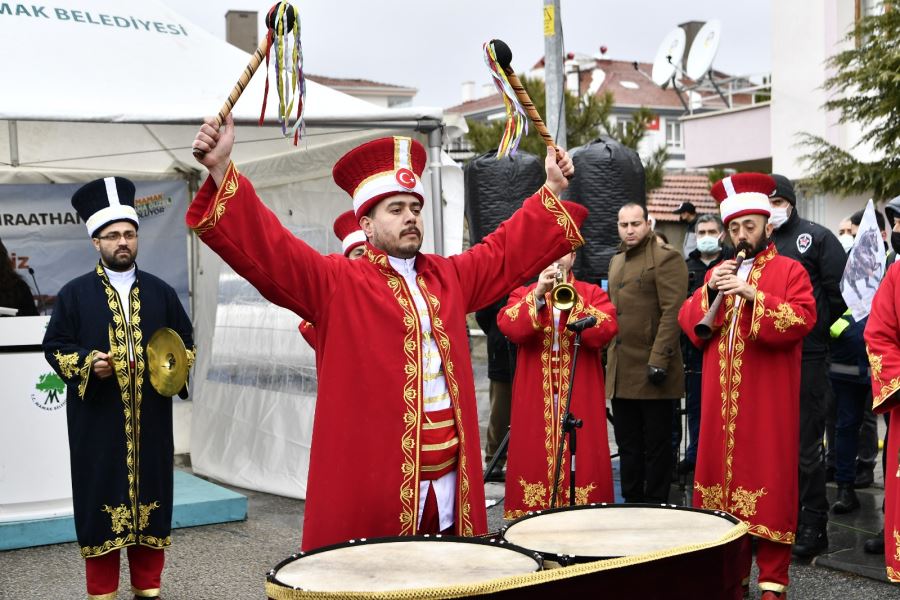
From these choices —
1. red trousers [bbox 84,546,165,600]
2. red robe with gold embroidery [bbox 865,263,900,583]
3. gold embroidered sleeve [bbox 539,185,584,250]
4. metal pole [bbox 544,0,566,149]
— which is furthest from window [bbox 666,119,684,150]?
gold embroidered sleeve [bbox 539,185,584,250]

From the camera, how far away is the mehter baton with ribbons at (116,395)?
524cm

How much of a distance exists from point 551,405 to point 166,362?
2.15m

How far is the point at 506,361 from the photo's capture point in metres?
8.53

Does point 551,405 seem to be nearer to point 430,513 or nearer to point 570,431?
point 570,431

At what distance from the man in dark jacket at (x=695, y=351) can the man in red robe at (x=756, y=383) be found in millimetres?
2104

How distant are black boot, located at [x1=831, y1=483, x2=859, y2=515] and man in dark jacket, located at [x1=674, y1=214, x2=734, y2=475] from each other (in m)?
1.03

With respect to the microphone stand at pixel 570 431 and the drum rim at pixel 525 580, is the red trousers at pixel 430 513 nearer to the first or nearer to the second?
the drum rim at pixel 525 580

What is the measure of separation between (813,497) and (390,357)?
10.4ft

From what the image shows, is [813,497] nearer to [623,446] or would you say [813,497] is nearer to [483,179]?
[623,446]

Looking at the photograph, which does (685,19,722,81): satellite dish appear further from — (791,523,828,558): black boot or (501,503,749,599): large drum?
(501,503,749,599): large drum

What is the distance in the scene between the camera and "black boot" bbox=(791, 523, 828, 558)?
5.71m

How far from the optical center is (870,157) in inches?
681

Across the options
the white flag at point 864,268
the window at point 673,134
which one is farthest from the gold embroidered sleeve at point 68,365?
the window at point 673,134

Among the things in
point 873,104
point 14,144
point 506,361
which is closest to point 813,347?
point 506,361
